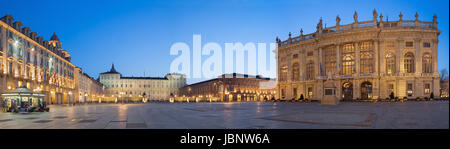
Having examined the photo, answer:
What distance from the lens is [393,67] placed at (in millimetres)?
58969

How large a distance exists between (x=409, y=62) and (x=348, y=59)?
1185 centimetres

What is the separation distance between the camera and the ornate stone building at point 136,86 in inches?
7165

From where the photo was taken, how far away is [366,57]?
200ft

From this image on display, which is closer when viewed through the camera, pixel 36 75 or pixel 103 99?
pixel 36 75

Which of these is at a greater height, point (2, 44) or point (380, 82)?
point (2, 44)

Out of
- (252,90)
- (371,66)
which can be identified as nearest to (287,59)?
(371,66)

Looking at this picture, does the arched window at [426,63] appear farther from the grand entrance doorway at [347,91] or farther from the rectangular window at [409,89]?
the grand entrance doorway at [347,91]

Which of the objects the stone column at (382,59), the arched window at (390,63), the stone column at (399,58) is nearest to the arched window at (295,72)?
the stone column at (382,59)

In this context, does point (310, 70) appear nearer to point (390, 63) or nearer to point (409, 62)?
point (390, 63)

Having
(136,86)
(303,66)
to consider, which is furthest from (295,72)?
(136,86)

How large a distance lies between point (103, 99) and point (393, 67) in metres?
139

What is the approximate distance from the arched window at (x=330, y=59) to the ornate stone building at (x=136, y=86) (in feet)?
445
